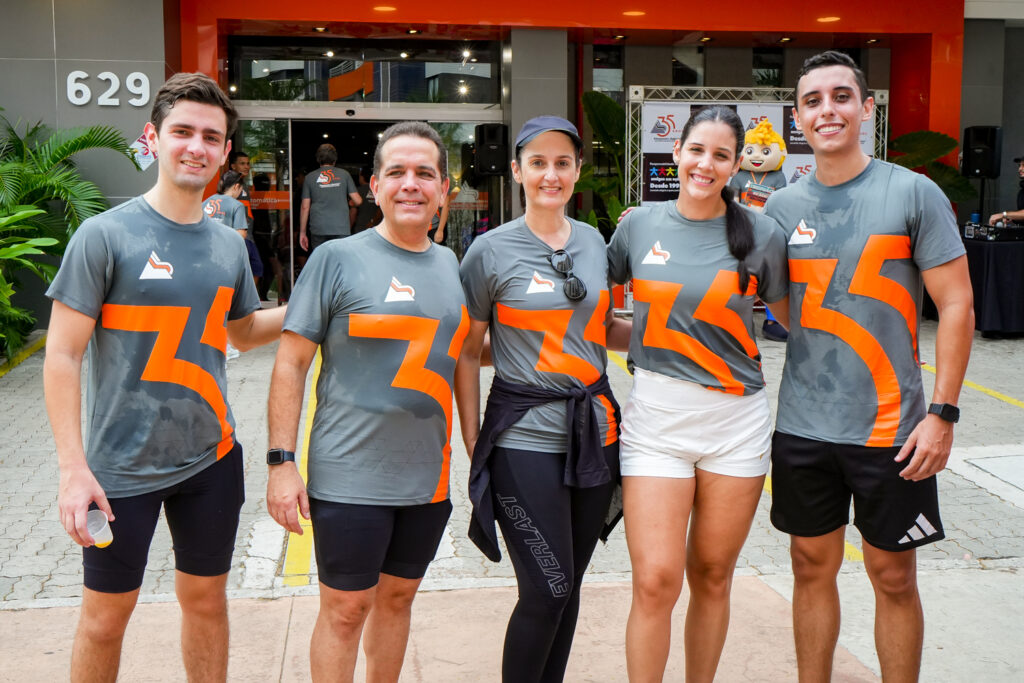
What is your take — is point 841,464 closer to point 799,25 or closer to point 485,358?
point 485,358

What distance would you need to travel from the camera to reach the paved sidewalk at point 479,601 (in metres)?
3.74

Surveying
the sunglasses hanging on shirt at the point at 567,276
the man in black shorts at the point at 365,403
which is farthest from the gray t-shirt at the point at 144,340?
the sunglasses hanging on shirt at the point at 567,276

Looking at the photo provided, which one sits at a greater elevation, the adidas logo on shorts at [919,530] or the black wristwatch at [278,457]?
the black wristwatch at [278,457]

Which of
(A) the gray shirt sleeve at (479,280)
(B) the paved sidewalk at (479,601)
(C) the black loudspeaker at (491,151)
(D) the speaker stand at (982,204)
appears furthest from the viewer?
(D) the speaker stand at (982,204)

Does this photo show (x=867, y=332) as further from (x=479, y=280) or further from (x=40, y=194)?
(x=40, y=194)

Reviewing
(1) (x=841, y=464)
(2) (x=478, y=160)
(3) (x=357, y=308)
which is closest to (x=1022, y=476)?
(1) (x=841, y=464)

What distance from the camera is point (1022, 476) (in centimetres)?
622

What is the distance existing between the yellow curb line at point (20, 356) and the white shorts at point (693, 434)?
8.14m

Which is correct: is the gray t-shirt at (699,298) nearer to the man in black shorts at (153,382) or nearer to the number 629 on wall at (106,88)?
the man in black shorts at (153,382)

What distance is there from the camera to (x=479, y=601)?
432 centimetres

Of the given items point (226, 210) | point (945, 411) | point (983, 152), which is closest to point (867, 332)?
point (945, 411)

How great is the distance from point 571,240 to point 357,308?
75 centimetres

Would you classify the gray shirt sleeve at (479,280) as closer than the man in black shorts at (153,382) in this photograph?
No

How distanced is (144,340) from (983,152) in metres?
13.9
